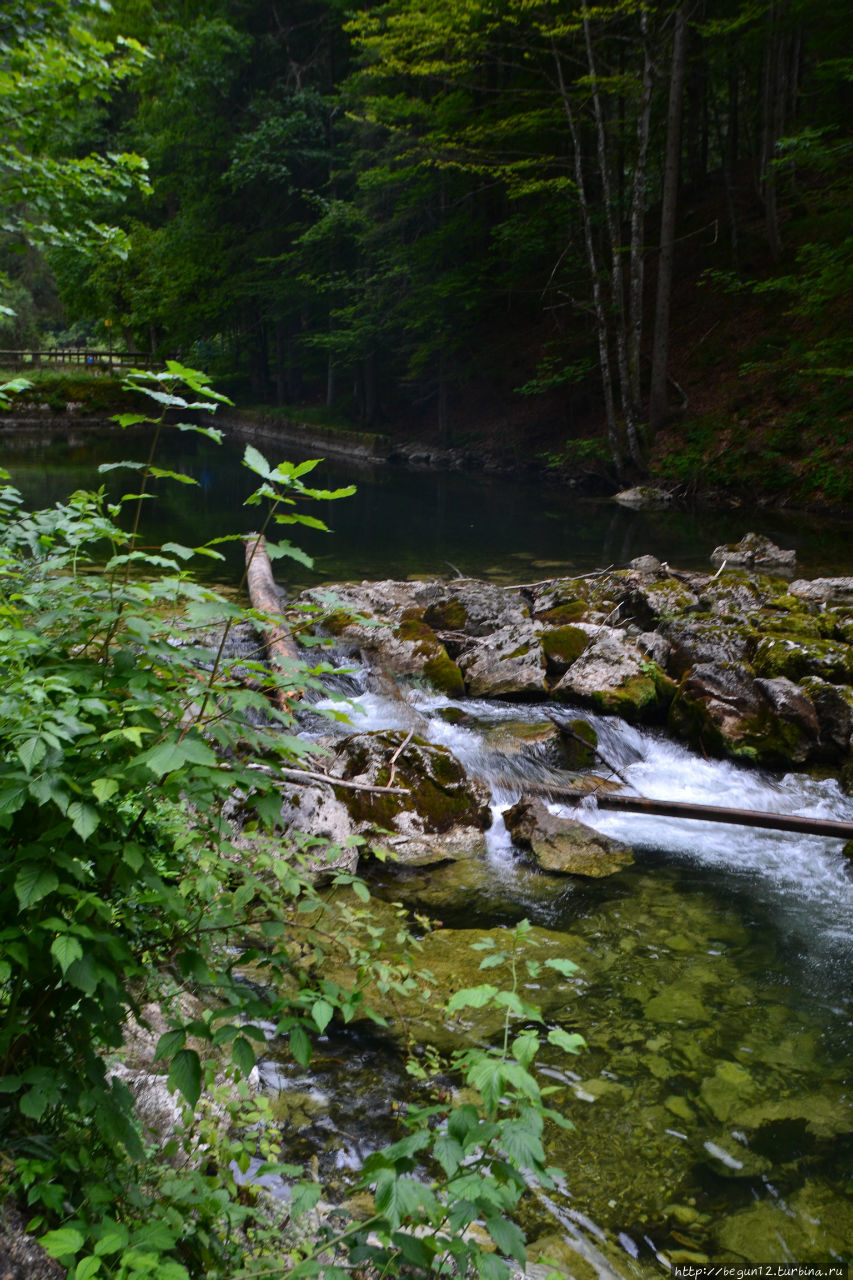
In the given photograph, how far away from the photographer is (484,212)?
1070 inches

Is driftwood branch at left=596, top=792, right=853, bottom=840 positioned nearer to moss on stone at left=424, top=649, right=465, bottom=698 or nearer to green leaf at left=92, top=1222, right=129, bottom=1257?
moss on stone at left=424, top=649, right=465, bottom=698

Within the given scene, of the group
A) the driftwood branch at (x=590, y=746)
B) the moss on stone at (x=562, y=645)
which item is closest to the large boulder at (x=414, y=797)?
the driftwood branch at (x=590, y=746)

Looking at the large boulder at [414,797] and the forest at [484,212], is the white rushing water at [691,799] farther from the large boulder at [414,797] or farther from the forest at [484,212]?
the forest at [484,212]

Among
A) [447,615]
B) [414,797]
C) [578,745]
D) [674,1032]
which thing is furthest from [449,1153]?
[447,615]

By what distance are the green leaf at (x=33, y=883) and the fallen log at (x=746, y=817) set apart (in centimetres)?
497

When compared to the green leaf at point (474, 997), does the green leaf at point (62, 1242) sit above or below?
below

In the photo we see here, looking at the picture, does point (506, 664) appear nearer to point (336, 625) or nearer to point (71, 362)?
point (336, 625)

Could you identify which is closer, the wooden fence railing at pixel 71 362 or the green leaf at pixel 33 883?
the green leaf at pixel 33 883

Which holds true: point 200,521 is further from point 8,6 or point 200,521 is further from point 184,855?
point 184,855

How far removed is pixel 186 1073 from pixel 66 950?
43cm

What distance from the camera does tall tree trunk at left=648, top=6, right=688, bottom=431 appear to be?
17156 millimetres

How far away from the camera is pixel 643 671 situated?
7.91 metres

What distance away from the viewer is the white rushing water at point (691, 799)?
17.2 feet

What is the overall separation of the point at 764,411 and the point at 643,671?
1311 centimetres
